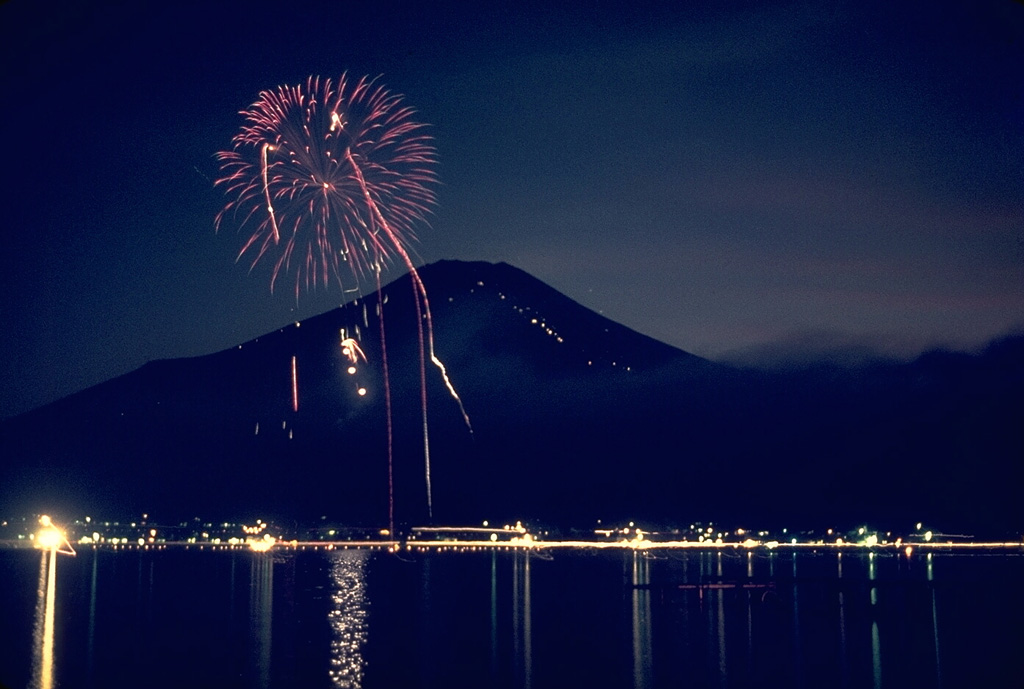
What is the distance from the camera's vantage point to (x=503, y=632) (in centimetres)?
4725

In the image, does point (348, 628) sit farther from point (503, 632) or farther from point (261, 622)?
point (503, 632)

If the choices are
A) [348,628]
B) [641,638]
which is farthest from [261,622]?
[641,638]

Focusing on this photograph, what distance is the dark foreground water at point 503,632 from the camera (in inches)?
1373

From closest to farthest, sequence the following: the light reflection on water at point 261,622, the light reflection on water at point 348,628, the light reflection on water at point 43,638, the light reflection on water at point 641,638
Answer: the light reflection on water at point 43,638 < the light reflection on water at point 348,628 < the light reflection on water at point 641,638 < the light reflection on water at point 261,622

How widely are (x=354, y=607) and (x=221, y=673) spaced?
23.5m

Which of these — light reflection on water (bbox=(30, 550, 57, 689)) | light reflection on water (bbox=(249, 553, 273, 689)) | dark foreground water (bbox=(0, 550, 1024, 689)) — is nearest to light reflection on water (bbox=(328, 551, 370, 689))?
dark foreground water (bbox=(0, 550, 1024, 689))

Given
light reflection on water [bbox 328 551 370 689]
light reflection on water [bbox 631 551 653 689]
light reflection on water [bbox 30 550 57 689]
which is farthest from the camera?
light reflection on water [bbox 631 551 653 689]

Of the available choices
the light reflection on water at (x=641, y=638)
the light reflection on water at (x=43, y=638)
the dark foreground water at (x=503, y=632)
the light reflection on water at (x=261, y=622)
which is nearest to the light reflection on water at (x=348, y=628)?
the dark foreground water at (x=503, y=632)

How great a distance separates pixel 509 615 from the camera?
54781 millimetres

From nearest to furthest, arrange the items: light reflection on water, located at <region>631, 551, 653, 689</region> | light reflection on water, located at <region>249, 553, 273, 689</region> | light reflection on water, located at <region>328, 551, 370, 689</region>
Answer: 1. light reflection on water, located at <region>328, 551, 370, 689</region>
2. light reflection on water, located at <region>631, 551, 653, 689</region>
3. light reflection on water, located at <region>249, 553, 273, 689</region>

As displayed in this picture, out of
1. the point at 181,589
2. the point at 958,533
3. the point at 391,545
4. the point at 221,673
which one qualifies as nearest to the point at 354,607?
the point at 181,589

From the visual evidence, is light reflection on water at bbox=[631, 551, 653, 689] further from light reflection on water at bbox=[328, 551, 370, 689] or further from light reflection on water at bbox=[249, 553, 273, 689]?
light reflection on water at bbox=[249, 553, 273, 689]

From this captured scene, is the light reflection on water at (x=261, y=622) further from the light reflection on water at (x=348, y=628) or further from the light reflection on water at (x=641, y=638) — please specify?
the light reflection on water at (x=641, y=638)

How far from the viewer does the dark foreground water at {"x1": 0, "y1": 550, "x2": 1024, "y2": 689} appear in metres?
34.9
